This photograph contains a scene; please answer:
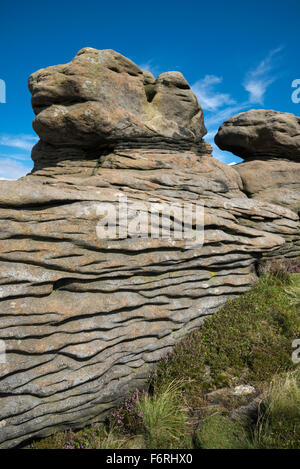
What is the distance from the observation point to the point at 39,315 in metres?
6.70

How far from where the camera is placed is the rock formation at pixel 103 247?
654 centimetres

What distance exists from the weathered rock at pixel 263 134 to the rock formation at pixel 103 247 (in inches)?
251

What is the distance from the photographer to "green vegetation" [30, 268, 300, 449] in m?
5.54

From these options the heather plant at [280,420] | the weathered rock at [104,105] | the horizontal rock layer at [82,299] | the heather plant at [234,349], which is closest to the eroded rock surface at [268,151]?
the weathered rock at [104,105]

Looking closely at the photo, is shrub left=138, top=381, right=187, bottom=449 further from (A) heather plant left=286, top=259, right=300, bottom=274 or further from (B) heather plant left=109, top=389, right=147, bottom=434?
(A) heather plant left=286, top=259, right=300, bottom=274

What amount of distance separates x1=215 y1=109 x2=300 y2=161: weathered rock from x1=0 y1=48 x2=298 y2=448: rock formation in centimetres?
636

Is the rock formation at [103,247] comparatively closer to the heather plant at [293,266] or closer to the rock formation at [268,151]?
the heather plant at [293,266]

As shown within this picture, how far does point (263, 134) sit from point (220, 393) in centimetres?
1769

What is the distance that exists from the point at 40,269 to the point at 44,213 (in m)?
1.71
